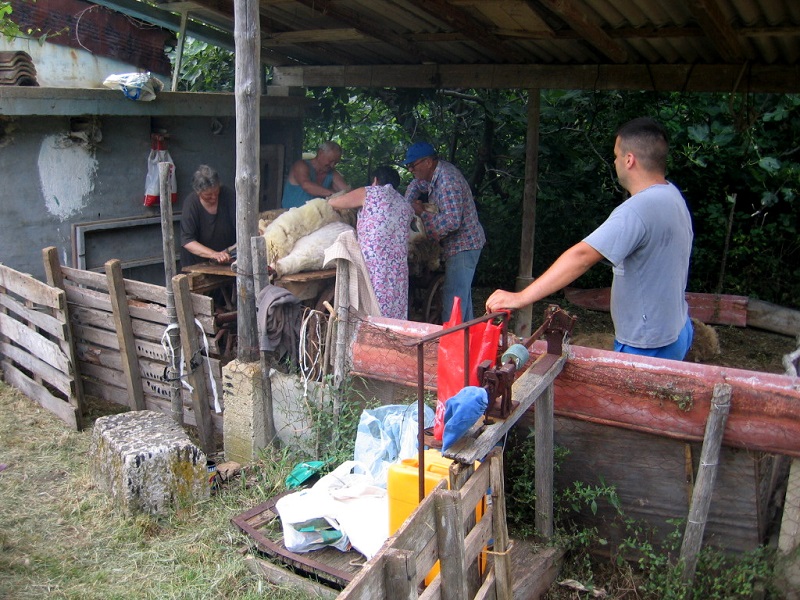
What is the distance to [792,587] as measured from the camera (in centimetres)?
335

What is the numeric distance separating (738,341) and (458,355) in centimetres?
567

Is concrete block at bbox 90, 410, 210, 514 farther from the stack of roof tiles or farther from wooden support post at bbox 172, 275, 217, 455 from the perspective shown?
the stack of roof tiles

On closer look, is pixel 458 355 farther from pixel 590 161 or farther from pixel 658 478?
pixel 590 161

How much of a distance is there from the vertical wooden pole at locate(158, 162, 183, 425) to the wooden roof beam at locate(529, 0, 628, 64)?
2898 mm

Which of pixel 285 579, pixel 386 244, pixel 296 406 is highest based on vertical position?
pixel 386 244

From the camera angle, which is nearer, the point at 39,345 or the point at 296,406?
the point at 296,406

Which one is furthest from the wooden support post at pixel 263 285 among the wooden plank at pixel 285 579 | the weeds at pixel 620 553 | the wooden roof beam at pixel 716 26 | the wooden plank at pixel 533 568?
the wooden roof beam at pixel 716 26

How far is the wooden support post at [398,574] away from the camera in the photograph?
2.23 metres

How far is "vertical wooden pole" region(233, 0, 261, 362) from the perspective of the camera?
4.60 metres

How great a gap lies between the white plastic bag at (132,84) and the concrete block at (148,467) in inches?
129

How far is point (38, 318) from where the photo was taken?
19.7ft

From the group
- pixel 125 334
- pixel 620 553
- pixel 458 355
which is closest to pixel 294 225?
pixel 125 334

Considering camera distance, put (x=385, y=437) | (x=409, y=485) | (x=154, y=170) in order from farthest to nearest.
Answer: (x=154, y=170), (x=385, y=437), (x=409, y=485)

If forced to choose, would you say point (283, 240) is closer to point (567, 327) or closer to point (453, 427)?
point (567, 327)
